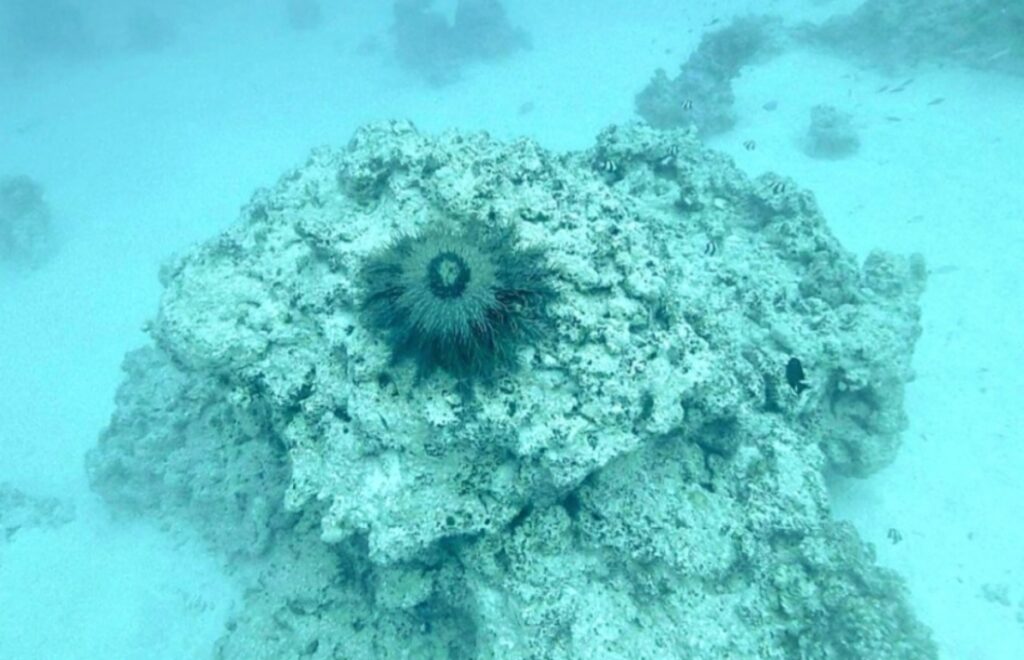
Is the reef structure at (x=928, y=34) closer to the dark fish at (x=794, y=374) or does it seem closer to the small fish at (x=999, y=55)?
the small fish at (x=999, y=55)

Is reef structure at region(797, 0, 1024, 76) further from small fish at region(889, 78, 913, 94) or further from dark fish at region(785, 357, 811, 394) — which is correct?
dark fish at region(785, 357, 811, 394)

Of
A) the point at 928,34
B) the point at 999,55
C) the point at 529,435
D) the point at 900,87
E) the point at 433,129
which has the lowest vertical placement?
the point at 529,435

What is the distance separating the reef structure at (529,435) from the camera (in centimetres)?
448

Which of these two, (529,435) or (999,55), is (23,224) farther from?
(999,55)

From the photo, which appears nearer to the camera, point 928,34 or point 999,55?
point 999,55

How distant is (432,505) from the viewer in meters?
4.53

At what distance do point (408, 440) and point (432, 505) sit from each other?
512 millimetres

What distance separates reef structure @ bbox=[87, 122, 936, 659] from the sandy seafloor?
97.5 inches

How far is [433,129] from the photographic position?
20656 millimetres

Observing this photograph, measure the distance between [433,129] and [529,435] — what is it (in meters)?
18.2

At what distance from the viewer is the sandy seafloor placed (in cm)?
774

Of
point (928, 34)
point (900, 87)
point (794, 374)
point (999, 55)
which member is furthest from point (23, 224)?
point (999, 55)

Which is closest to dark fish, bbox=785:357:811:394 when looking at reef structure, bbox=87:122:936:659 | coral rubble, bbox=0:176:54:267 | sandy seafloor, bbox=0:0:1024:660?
reef structure, bbox=87:122:936:659

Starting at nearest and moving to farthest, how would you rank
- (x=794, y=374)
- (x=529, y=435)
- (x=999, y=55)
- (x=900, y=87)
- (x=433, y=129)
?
(x=529, y=435)
(x=794, y=374)
(x=999, y=55)
(x=900, y=87)
(x=433, y=129)
